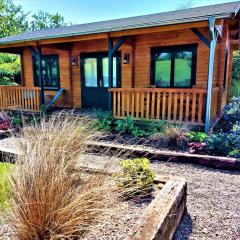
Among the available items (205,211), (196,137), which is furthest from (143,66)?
(205,211)

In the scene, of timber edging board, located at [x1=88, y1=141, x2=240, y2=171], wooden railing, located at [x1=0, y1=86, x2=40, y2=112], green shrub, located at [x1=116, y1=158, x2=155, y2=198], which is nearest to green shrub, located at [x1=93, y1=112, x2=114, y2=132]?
timber edging board, located at [x1=88, y1=141, x2=240, y2=171]

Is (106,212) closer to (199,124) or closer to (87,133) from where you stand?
(87,133)

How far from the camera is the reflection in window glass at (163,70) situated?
271 inches

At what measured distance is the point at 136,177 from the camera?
236cm

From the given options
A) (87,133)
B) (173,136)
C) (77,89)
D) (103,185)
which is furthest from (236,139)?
(77,89)

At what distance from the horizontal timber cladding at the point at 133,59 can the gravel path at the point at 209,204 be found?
142 inches

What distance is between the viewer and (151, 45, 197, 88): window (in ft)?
21.6

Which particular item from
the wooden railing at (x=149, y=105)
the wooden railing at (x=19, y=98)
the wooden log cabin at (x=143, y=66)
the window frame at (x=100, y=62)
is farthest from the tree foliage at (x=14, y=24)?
the wooden railing at (x=149, y=105)

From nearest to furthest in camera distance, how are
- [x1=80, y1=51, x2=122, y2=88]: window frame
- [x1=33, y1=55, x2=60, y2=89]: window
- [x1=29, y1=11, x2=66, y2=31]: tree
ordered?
[x1=80, y1=51, x2=122, y2=88]: window frame
[x1=33, y1=55, x2=60, y2=89]: window
[x1=29, y1=11, x2=66, y2=31]: tree

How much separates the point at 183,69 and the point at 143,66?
51.9 inches

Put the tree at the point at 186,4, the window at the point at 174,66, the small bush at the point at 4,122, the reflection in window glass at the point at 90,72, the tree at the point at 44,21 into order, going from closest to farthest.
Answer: the small bush at the point at 4,122 < the window at the point at 174,66 < the reflection in window glass at the point at 90,72 < the tree at the point at 186,4 < the tree at the point at 44,21

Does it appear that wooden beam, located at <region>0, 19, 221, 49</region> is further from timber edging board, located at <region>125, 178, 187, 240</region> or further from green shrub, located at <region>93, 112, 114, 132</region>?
timber edging board, located at <region>125, 178, 187, 240</region>

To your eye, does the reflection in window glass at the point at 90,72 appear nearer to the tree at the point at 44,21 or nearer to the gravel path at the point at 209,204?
the gravel path at the point at 209,204

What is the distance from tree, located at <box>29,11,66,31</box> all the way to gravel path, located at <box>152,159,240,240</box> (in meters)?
38.0
